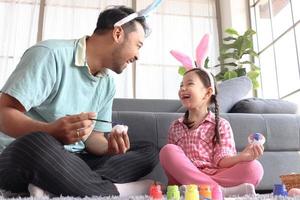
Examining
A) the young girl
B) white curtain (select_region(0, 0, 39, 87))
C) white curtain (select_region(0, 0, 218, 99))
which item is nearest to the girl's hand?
the young girl

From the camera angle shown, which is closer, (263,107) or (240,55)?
(263,107)

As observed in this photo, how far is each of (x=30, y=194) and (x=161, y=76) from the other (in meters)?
3.06

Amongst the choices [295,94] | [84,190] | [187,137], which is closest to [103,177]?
[84,190]

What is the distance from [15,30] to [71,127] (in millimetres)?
3127

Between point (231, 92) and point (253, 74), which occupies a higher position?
point (253, 74)

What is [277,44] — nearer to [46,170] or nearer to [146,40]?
[146,40]

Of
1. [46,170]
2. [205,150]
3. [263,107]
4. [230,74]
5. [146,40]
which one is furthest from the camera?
[146,40]

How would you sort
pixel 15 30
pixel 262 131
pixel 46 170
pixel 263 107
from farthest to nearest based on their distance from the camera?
pixel 15 30 < pixel 263 107 < pixel 262 131 < pixel 46 170

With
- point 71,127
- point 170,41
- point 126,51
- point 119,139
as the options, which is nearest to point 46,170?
point 71,127

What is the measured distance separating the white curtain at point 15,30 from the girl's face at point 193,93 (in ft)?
8.47

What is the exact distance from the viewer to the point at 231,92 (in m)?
1.68

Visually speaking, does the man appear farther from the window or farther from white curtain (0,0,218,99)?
white curtain (0,0,218,99)

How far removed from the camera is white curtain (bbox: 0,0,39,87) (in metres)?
3.56

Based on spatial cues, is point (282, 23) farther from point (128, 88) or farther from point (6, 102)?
point (6, 102)
